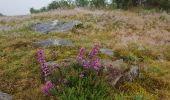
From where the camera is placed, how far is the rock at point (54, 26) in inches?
666

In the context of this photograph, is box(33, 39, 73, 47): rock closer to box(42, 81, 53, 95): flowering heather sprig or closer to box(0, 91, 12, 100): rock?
box(0, 91, 12, 100): rock

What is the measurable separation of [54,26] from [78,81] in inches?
392

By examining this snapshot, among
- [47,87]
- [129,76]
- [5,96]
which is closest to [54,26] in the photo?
[129,76]

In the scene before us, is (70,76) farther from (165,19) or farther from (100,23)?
(165,19)

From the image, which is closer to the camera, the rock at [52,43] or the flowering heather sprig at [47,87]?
the flowering heather sprig at [47,87]

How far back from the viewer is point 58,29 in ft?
55.8

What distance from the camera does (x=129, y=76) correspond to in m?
9.36

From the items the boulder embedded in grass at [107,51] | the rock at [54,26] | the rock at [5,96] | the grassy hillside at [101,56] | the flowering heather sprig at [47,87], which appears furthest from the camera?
the rock at [54,26]

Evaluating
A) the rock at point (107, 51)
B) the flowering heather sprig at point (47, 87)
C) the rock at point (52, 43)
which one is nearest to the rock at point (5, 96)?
the flowering heather sprig at point (47, 87)

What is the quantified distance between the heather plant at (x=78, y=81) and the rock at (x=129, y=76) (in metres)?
0.58

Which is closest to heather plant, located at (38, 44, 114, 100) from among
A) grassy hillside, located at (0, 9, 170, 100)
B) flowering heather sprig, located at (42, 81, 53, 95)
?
flowering heather sprig, located at (42, 81, 53, 95)

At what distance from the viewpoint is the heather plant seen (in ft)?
25.6

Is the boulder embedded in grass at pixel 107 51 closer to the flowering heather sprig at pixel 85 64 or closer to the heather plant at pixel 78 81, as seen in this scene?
the heather plant at pixel 78 81

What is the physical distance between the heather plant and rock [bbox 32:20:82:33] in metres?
8.01
